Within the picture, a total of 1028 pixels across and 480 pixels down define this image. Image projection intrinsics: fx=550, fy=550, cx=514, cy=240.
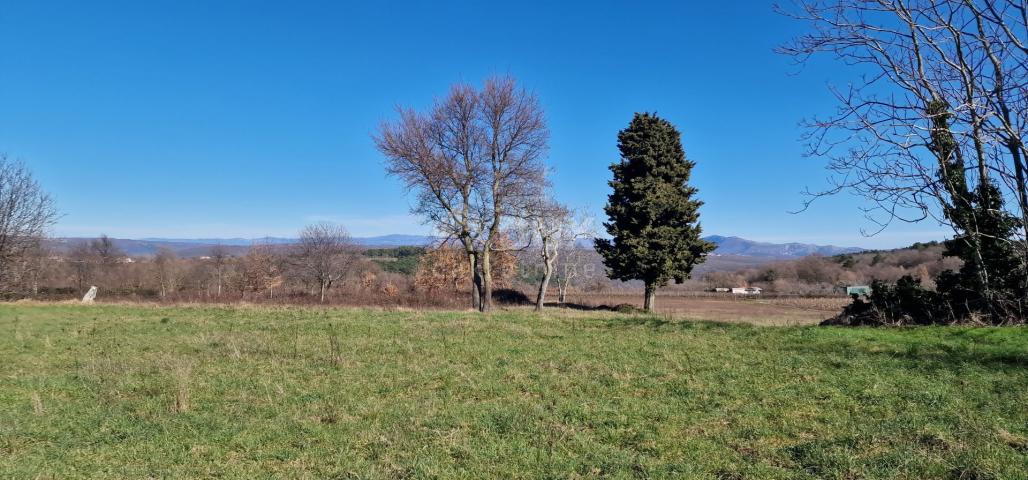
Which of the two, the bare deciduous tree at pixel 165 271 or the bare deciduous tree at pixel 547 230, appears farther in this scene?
the bare deciduous tree at pixel 165 271

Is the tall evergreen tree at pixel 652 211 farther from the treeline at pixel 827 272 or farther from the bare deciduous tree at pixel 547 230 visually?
the treeline at pixel 827 272

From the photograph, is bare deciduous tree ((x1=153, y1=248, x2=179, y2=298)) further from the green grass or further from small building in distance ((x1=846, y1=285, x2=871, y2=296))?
small building in distance ((x1=846, y1=285, x2=871, y2=296))

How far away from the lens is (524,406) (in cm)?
620

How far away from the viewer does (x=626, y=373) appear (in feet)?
26.1

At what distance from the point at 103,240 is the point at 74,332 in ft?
245

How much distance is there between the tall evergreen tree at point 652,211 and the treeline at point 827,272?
26.5 m

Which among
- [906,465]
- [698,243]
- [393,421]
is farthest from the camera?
[698,243]

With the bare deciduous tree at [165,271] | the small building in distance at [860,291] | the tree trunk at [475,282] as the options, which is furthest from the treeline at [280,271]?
the small building in distance at [860,291]

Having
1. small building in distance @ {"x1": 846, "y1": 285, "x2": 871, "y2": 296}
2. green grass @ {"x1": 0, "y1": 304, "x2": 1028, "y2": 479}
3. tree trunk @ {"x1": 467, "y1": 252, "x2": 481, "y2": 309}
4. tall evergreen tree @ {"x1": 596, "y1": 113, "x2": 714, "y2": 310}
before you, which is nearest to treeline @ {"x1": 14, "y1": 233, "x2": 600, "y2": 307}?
tree trunk @ {"x1": 467, "y1": 252, "x2": 481, "y2": 309}

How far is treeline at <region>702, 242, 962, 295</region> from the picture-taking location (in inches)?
2137

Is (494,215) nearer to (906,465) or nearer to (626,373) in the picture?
(626,373)

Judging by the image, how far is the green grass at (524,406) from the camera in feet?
14.2

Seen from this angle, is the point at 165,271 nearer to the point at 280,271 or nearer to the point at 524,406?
the point at 280,271

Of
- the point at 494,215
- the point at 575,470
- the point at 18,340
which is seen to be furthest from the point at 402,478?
the point at 494,215
